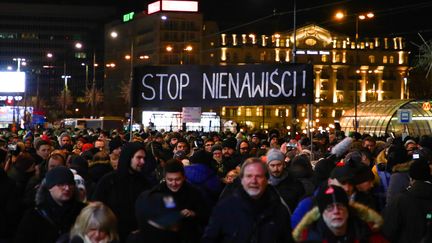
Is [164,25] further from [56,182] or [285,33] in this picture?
[56,182]

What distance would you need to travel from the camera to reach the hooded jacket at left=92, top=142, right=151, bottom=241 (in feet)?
25.4

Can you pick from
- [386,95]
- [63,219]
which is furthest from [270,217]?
[386,95]

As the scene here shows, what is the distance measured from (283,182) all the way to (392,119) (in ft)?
132

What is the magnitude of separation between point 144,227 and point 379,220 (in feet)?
4.99

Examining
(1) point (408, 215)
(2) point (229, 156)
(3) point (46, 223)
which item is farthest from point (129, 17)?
(3) point (46, 223)

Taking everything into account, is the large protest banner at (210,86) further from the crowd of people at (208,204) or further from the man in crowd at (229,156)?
the crowd of people at (208,204)

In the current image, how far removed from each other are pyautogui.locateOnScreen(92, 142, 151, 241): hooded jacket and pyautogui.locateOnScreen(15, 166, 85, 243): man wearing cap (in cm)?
80

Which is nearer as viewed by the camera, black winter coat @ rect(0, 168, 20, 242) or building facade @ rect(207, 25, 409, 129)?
black winter coat @ rect(0, 168, 20, 242)

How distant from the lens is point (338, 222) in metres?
5.11

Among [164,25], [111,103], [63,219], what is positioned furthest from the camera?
[111,103]

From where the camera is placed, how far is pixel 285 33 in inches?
5059

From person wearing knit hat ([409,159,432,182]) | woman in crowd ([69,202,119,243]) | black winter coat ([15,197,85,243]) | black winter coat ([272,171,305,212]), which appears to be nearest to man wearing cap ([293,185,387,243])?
woman in crowd ([69,202,119,243])

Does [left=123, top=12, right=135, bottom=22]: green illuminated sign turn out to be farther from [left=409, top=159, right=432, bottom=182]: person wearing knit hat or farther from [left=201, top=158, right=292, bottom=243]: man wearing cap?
[left=201, top=158, right=292, bottom=243]: man wearing cap

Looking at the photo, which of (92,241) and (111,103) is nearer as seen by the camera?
(92,241)
